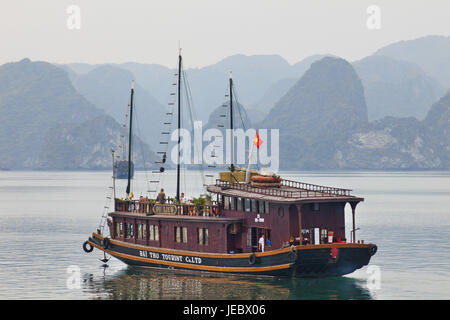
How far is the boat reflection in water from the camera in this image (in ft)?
126

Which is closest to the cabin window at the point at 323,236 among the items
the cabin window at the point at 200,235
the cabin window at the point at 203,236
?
the cabin window at the point at 203,236

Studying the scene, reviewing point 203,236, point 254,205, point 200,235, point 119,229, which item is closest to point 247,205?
point 254,205

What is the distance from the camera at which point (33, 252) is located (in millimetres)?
59938

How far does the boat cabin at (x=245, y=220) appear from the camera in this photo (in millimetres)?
40031

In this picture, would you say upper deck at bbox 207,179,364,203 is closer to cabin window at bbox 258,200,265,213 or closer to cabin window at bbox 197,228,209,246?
cabin window at bbox 258,200,265,213

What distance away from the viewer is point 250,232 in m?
41.9

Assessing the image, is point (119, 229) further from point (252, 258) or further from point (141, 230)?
point (252, 258)

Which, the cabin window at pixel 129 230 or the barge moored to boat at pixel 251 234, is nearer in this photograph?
the barge moored to boat at pixel 251 234

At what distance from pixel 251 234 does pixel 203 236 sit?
309 centimetres

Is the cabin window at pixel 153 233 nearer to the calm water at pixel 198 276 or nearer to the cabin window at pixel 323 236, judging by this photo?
the calm water at pixel 198 276

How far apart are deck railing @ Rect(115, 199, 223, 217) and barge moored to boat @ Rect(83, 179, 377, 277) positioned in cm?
5

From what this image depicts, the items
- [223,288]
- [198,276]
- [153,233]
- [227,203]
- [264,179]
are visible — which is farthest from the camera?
[153,233]

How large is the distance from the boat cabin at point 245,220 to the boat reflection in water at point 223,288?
6.13 ft
